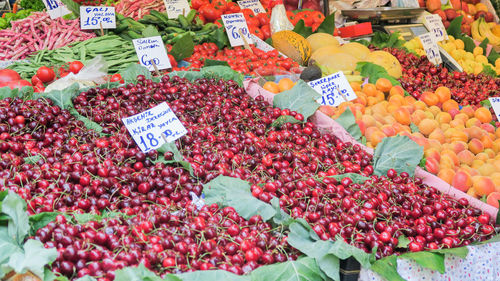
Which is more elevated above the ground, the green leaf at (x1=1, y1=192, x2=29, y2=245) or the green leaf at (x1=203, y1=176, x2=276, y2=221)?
the green leaf at (x1=1, y1=192, x2=29, y2=245)

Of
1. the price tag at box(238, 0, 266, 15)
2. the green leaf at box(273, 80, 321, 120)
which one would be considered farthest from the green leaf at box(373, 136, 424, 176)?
the price tag at box(238, 0, 266, 15)

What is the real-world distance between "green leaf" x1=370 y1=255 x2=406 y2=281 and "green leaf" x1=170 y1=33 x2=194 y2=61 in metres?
2.92

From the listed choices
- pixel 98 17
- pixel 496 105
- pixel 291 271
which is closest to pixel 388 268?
pixel 291 271

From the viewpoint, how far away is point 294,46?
15.2 feet

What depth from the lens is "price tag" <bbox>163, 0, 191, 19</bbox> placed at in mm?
4969

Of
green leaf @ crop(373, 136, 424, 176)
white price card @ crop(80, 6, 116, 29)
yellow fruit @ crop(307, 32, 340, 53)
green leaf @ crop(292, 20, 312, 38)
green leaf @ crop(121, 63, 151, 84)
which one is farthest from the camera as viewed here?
green leaf @ crop(292, 20, 312, 38)

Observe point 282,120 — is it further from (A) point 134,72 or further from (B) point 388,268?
(B) point 388,268

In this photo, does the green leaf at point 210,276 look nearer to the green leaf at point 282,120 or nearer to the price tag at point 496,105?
the green leaf at point 282,120

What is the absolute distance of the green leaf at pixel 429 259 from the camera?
6.01 ft

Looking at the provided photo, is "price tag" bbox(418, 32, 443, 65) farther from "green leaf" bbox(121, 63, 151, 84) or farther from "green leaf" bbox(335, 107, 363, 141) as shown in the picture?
"green leaf" bbox(121, 63, 151, 84)

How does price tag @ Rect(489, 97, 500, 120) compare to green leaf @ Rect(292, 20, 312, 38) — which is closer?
price tag @ Rect(489, 97, 500, 120)

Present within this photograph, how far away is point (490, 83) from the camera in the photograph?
464 centimetres

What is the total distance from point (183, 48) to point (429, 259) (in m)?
3.02

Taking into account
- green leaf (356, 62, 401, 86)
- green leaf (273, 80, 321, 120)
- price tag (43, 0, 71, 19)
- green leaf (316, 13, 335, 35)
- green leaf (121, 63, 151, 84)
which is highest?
price tag (43, 0, 71, 19)
